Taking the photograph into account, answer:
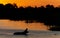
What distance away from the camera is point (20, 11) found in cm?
10869

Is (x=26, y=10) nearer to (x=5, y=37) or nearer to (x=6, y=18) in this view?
(x=6, y=18)

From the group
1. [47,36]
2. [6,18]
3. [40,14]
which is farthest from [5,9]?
[47,36]

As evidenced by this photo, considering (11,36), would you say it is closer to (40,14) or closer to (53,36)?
(53,36)

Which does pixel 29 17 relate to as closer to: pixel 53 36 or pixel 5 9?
pixel 5 9

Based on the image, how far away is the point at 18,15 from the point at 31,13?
4.91 m

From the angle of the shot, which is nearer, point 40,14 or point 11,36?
point 11,36

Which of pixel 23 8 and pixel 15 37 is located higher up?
pixel 23 8

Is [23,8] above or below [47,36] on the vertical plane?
above

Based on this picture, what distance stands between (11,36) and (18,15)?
182 ft

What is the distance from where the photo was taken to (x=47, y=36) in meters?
53.4

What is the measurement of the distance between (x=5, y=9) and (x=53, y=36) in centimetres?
5572

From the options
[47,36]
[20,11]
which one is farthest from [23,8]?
[47,36]

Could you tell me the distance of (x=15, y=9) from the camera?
109 metres

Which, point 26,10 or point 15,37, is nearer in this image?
point 15,37
